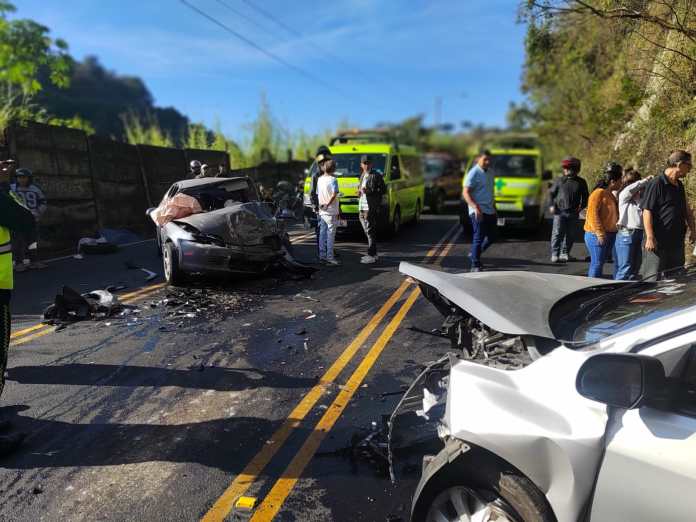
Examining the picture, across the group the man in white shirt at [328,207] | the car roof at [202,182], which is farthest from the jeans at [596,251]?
the car roof at [202,182]

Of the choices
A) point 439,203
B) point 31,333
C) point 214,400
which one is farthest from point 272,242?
point 439,203

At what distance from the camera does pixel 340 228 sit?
12727mm

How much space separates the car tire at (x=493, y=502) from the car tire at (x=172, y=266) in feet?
21.4

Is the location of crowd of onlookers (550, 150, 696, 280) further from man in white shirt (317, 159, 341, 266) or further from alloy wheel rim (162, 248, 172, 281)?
alloy wheel rim (162, 248, 172, 281)

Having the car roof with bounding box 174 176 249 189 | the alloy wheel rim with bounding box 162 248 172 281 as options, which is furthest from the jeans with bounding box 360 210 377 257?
the alloy wheel rim with bounding box 162 248 172 281

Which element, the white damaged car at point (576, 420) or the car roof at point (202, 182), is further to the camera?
the car roof at point (202, 182)

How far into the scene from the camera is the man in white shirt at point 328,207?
9.70 meters

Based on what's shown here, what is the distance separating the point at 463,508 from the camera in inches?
94.3

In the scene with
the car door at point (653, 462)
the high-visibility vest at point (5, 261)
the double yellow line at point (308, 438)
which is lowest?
the double yellow line at point (308, 438)

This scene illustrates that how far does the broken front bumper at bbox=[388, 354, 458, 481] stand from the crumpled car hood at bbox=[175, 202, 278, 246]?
17.7 ft

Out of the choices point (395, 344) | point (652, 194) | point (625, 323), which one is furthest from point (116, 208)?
point (625, 323)

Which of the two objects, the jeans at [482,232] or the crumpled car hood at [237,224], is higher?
the crumpled car hood at [237,224]

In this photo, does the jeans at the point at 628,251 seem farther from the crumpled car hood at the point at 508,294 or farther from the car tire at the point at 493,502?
the car tire at the point at 493,502

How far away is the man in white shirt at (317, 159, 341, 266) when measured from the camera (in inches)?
382
